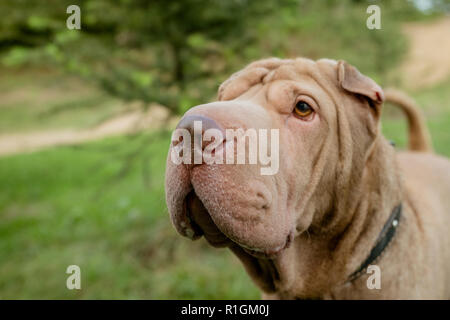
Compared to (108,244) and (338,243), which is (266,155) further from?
(108,244)

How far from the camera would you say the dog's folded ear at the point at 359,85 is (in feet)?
7.41

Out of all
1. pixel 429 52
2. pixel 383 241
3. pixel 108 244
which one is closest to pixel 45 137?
pixel 108 244

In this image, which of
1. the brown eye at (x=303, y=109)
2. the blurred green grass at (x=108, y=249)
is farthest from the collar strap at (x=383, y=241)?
the blurred green grass at (x=108, y=249)

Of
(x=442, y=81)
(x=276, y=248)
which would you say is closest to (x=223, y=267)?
(x=276, y=248)

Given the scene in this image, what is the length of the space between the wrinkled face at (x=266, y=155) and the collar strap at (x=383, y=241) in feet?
Answer: 1.35

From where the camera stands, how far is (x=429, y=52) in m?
20.4

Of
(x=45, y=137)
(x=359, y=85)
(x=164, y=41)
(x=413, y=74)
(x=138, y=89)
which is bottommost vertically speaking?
(x=359, y=85)

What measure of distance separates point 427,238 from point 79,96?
4040 millimetres

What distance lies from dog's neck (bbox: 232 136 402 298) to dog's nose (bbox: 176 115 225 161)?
86 cm

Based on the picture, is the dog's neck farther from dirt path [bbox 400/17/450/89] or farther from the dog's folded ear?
dirt path [bbox 400/17/450/89]

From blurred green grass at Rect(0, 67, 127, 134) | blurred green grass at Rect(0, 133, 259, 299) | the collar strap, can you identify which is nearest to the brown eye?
the collar strap

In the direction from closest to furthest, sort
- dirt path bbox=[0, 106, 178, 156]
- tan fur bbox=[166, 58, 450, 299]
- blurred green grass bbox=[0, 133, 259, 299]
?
1. tan fur bbox=[166, 58, 450, 299]
2. blurred green grass bbox=[0, 133, 259, 299]
3. dirt path bbox=[0, 106, 178, 156]

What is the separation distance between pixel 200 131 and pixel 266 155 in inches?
13.6

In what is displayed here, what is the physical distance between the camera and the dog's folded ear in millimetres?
2258
